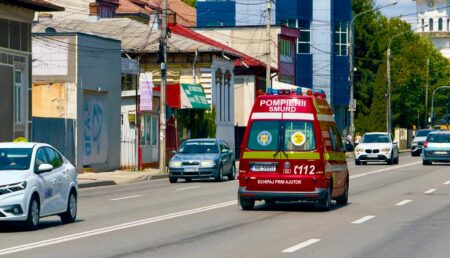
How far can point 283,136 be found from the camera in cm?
2456

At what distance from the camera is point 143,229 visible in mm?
20062

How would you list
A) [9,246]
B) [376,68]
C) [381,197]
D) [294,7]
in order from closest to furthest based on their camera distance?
[9,246]
[381,197]
[294,7]
[376,68]

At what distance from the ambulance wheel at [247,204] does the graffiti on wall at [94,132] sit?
24.1 m

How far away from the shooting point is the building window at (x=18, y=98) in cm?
4359

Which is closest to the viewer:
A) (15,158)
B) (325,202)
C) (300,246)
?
(300,246)

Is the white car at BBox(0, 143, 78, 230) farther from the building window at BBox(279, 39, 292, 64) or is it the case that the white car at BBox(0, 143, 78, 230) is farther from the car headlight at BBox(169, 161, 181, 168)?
the building window at BBox(279, 39, 292, 64)

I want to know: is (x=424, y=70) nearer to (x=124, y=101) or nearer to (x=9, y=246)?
(x=124, y=101)

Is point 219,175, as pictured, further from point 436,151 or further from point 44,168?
point 44,168

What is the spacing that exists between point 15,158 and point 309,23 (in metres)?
81.3

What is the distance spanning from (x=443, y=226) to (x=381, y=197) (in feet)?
29.8

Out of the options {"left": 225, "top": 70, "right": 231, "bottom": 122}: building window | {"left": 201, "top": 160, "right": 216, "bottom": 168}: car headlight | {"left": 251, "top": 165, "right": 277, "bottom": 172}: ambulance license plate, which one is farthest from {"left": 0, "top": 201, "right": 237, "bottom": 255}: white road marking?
{"left": 225, "top": 70, "right": 231, "bottom": 122}: building window

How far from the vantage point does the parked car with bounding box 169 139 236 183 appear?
40.3m

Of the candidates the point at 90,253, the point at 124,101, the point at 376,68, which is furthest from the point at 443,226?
the point at 376,68

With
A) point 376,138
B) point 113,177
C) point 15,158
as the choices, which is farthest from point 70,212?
point 376,138
